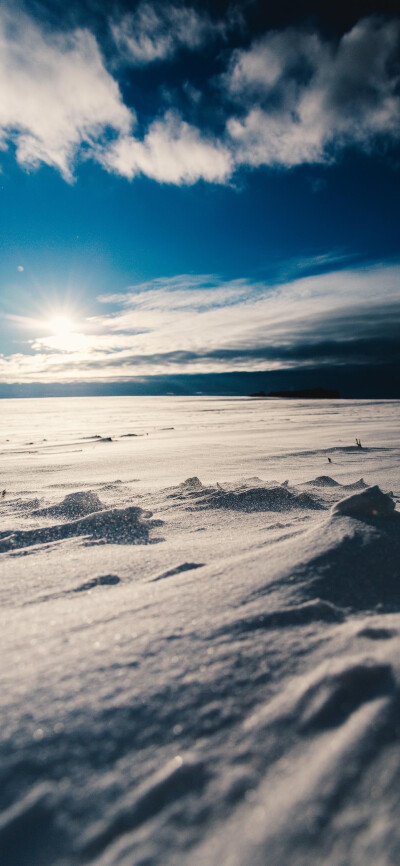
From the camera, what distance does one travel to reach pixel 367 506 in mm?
1319

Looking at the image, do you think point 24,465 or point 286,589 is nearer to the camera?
A: point 286,589

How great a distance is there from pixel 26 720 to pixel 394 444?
4.17 m

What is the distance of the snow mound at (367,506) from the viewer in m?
1.31

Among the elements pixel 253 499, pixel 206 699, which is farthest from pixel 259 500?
pixel 206 699

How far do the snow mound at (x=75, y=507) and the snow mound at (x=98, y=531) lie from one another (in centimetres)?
13

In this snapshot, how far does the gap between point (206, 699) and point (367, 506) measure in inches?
34.4

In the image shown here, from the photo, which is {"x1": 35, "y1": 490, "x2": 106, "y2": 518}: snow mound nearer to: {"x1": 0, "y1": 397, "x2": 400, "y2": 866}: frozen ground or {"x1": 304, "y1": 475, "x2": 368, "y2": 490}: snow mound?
{"x1": 0, "y1": 397, "x2": 400, "y2": 866}: frozen ground

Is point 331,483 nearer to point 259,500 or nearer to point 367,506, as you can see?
point 259,500

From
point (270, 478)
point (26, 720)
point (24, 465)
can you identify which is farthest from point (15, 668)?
point (24, 465)

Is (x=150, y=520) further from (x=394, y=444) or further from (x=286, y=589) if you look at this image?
(x=394, y=444)

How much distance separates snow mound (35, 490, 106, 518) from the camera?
1819 mm

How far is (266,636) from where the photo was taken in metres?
0.79

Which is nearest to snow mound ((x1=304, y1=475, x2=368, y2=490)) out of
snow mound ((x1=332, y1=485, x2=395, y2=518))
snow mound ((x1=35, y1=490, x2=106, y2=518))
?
snow mound ((x1=332, y1=485, x2=395, y2=518))

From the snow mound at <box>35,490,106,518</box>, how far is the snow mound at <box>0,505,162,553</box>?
13cm
